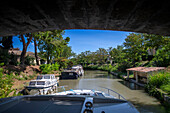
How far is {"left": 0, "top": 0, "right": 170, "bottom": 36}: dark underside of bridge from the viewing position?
167cm

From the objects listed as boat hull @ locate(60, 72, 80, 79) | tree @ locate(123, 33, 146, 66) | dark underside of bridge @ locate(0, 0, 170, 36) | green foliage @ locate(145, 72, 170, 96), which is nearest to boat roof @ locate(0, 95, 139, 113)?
dark underside of bridge @ locate(0, 0, 170, 36)

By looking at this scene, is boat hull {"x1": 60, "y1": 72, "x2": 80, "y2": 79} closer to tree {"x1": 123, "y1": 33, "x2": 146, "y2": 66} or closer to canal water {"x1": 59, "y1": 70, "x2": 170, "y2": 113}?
canal water {"x1": 59, "y1": 70, "x2": 170, "y2": 113}

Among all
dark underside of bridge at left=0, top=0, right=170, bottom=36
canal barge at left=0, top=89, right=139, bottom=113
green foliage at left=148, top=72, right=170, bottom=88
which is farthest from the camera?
green foliage at left=148, top=72, right=170, bottom=88

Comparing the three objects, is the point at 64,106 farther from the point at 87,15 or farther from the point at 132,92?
the point at 132,92

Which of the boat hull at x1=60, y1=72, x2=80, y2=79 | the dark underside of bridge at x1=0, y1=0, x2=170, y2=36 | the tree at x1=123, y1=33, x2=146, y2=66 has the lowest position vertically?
the boat hull at x1=60, y1=72, x2=80, y2=79

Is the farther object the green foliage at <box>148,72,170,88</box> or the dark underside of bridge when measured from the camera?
the green foliage at <box>148,72,170,88</box>

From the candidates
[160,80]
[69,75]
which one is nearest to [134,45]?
[160,80]

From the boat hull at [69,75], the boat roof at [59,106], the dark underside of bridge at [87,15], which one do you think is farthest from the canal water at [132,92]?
the dark underside of bridge at [87,15]

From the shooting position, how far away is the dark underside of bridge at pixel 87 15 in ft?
5.48

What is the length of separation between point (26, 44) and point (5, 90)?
14260mm

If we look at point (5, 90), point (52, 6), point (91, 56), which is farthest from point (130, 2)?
point (91, 56)

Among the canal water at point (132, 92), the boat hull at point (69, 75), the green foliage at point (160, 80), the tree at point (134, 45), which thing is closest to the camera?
the canal water at point (132, 92)

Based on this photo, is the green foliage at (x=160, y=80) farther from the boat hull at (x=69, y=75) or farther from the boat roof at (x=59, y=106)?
the boat hull at (x=69, y=75)

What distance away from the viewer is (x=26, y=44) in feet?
64.3
